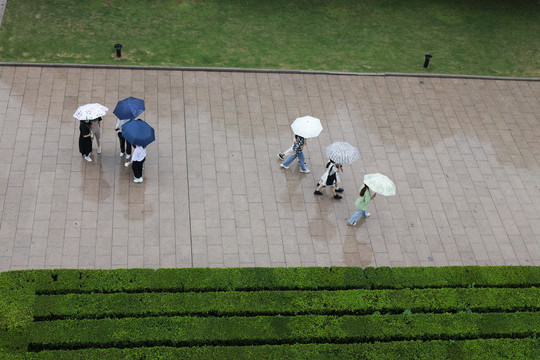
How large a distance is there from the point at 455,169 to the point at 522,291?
15.0 feet

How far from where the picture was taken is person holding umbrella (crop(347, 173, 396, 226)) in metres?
14.1

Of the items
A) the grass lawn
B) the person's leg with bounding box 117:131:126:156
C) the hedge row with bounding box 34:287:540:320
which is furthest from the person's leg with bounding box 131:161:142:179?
the grass lawn

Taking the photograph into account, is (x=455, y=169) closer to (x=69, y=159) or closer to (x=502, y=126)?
(x=502, y=126)

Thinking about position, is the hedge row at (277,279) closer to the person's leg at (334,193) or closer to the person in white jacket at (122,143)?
the person's leg at (334,193)

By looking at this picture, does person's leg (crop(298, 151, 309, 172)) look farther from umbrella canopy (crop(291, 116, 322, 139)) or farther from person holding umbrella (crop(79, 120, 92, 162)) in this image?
person holding umbrella (crop(79, 120, 92, 162))

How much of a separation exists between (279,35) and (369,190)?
351 inches

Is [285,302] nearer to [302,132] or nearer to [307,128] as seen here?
[302,132]

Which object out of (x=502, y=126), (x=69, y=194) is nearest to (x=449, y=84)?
(x=502, y=126)

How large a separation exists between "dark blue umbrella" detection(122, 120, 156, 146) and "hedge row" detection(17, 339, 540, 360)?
519 centimetres

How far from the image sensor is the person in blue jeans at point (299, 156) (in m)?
15.7

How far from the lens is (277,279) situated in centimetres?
1326

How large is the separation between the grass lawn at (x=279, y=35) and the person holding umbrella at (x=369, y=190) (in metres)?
6.89

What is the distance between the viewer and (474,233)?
1545 cm

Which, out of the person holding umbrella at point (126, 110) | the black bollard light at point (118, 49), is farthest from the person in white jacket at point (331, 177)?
the black bollard light at point (118, 49)
